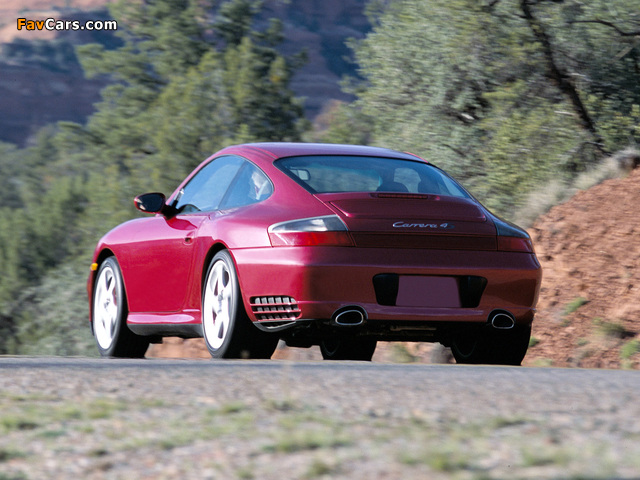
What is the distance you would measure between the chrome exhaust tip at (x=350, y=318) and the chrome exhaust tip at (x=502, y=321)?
2.78 ft

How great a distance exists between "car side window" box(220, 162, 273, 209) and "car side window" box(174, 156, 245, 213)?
11 centimetres

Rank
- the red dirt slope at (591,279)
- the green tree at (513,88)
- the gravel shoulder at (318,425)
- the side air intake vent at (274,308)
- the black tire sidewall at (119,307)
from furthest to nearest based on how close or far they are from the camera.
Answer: the green tree at (513,88) < the red dirt slope at (591,279) < the black tire sidewall at (119,307) < the side air intake vent at (274,308) < the gravel shoulder at (318,425)

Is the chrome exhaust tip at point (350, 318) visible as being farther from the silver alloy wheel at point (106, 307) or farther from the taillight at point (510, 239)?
the silver alloy wheel at point (106, 307)

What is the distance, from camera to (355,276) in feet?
20.3

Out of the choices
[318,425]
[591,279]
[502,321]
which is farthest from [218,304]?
[591,279]

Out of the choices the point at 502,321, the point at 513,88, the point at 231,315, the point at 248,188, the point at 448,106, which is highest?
the point at 248,188

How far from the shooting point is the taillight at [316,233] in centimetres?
620

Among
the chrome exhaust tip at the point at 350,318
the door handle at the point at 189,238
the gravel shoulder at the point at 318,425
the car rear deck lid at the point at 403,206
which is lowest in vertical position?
the door handle at the point at 189,238

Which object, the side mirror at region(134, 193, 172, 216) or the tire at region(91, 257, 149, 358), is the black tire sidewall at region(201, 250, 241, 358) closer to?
the side mirror at region(134, 193, 172, 216)

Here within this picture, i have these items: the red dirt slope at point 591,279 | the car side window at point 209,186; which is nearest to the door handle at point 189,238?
the car side window at point 209,186

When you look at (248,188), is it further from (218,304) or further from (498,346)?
(498,346)

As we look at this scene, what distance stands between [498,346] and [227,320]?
5.88 ft

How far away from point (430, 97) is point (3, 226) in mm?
33280

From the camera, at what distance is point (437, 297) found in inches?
250
